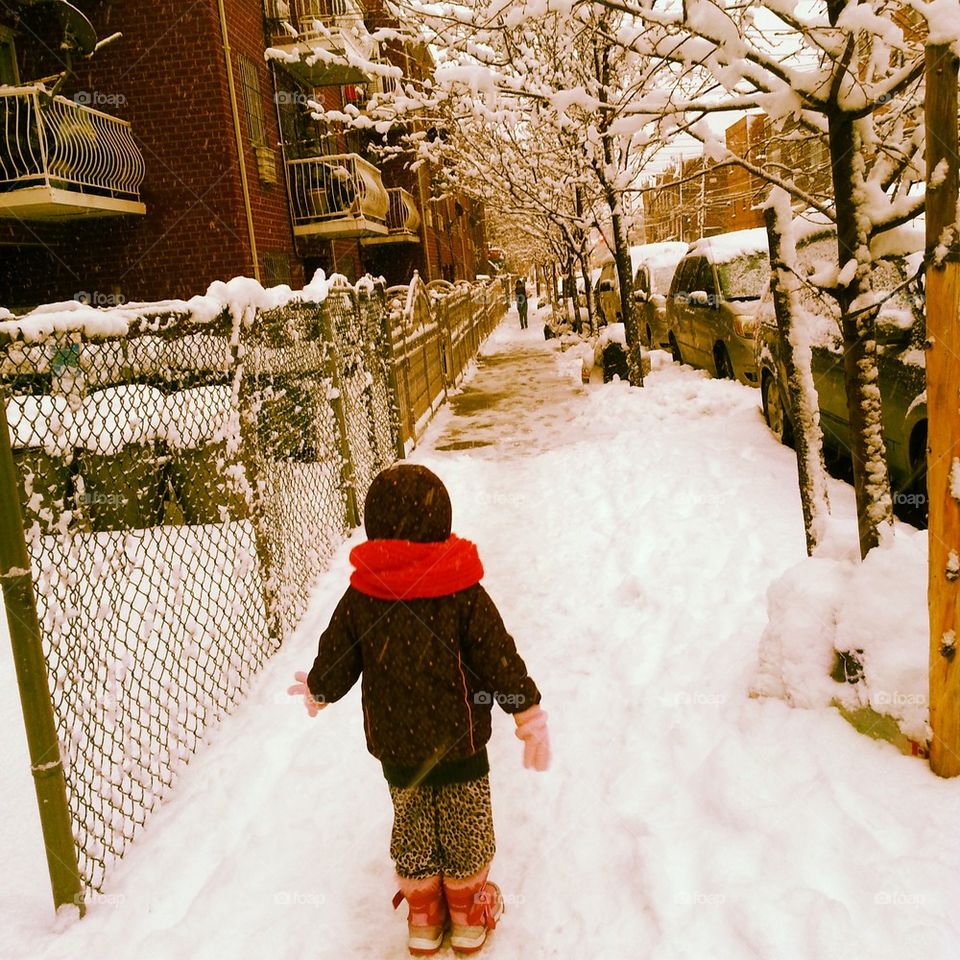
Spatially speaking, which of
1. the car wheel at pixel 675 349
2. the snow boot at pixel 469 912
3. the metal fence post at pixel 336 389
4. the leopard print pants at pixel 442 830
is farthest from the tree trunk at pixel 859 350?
the car wheel at pixel 675 349

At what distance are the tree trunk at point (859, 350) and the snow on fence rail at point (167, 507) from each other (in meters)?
2.68

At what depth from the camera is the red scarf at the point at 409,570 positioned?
223cm

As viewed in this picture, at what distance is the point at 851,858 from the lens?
2.30m

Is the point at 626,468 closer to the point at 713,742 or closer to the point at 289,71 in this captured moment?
the point at 713,742

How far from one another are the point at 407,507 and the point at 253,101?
1340 cm

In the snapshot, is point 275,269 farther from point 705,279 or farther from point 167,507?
point 167,507

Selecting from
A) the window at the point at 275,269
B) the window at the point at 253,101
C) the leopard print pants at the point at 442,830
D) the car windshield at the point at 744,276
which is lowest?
the leopard print pants at the point at 442,830

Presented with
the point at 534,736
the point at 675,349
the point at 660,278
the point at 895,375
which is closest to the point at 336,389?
the point at 895,375

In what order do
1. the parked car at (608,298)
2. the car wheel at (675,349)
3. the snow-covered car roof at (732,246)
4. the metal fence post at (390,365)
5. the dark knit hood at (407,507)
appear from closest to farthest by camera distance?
the dark knit hood at (407,507)
the metal fence post at (390,365)
the snow-covered car roof at (732,246)
the car wheel at (675,349)
the parked car at (608,298)

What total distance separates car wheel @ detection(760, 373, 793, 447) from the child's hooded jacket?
5765mm

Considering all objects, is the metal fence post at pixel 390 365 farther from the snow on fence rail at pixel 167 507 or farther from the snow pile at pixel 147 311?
the snow pile at pixel 147 311

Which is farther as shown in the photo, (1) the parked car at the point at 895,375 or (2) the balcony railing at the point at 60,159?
(2) the balcony railing at the point at 60,159

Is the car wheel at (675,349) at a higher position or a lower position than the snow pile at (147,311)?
lower

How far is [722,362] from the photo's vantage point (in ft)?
37.6
